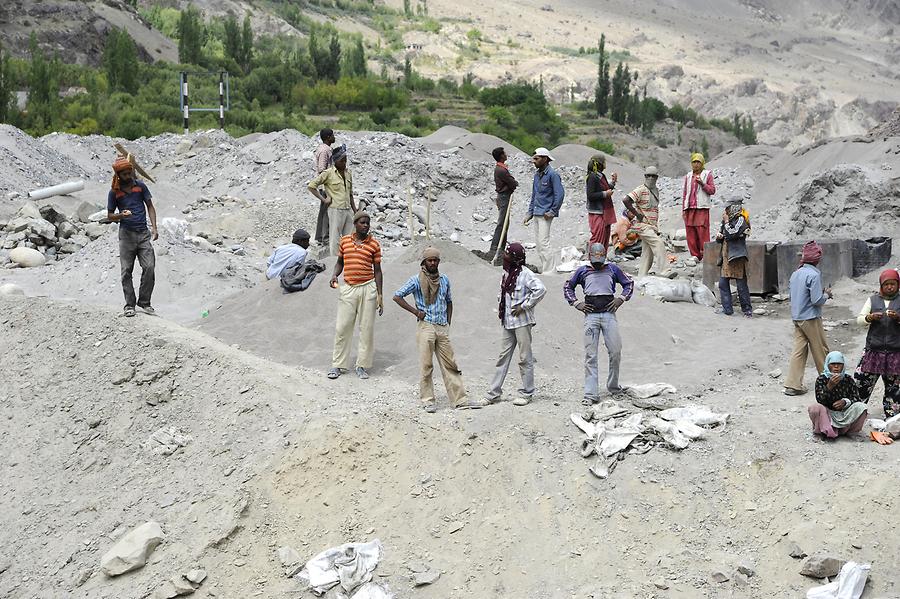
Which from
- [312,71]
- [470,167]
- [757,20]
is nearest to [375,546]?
[470,167]

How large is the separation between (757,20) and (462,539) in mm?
82969

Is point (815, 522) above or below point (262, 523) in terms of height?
above

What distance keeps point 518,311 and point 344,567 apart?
2.31m

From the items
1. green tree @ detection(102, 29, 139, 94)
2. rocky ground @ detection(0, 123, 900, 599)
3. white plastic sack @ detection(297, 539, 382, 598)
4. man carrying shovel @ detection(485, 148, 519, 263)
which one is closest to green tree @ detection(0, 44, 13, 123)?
green tree @ detection(102, 29, 139, 94)

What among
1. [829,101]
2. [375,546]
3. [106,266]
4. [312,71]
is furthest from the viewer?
[829,101]

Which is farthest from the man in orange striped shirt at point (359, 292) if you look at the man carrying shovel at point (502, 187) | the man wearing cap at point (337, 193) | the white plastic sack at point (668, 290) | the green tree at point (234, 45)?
the green tree at point (234, 45)

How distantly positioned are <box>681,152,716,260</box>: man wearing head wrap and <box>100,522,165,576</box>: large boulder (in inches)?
305

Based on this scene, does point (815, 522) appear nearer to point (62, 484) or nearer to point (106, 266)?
point (62, 484)

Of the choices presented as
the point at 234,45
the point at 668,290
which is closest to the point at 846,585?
the point at 668,290

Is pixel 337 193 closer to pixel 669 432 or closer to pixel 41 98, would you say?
pixel 669 432

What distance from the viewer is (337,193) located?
37.5ft

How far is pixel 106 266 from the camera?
1300 centimetres

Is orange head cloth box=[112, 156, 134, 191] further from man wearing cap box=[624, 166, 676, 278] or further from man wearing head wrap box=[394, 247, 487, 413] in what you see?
man wearing cap box=[624, 166, 676, 278]

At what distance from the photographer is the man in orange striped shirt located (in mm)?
8875
